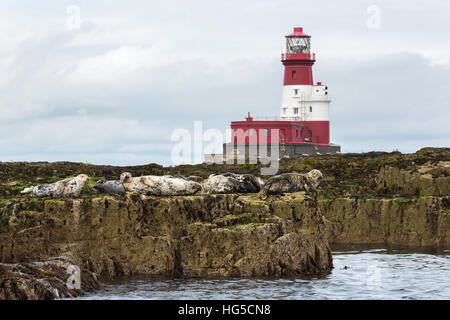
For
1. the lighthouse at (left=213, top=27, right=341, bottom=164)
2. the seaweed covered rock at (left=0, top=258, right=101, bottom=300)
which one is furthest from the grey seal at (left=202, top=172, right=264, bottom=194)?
the lighthouse at (left=213, top=27, right=341, bottom=164)

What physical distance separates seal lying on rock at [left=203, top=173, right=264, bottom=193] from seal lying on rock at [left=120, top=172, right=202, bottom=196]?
764 mm

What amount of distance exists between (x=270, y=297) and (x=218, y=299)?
1.38 m

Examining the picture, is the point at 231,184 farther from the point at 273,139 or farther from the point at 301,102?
the point at 301,102

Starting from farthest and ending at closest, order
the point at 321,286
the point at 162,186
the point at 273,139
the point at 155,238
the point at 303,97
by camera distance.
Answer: the point at 303,97 < the point at 273,139 < the point at 162,186 < the point at 155,238 < the point at 321,286

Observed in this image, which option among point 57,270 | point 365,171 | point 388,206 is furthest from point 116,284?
point 365,171

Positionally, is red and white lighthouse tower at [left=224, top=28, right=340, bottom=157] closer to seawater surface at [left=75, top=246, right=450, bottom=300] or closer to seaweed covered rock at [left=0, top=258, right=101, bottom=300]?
seawater surface at [left=75, top=246, right=450, bottom=300]

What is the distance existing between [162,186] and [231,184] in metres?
2.65

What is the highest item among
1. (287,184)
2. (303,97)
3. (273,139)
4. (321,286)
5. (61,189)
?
(303,97)

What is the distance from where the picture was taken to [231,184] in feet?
88.5

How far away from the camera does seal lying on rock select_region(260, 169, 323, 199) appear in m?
26.2

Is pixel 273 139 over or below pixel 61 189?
over

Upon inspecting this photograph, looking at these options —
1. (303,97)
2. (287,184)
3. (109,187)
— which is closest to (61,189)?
(109,187)
